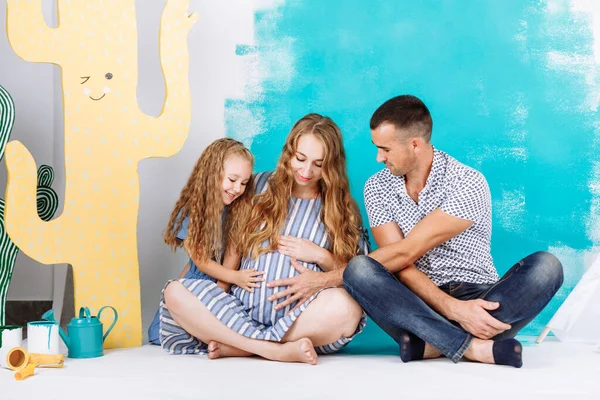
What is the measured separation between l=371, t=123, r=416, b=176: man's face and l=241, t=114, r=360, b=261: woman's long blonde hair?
17cm

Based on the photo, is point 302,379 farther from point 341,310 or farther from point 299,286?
point 299,286

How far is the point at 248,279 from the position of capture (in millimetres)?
2537

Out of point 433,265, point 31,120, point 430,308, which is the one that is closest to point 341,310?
point 430,308

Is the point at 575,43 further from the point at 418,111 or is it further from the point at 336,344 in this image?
the point at 336,344

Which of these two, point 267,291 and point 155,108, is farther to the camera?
point 155,108

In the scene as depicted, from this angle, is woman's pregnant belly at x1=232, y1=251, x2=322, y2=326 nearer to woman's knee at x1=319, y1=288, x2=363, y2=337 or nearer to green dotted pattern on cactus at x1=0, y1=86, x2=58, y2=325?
woman's knee at x1=319, y1=288, x2=363, y2=337

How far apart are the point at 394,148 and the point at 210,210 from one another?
704 mm

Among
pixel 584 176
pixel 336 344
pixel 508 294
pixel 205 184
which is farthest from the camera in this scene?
pixel 584 176

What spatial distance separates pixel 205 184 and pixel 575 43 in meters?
1.80

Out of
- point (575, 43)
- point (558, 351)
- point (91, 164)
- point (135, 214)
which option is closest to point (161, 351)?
point (135, 214)

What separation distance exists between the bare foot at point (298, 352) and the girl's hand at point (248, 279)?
0.27 meters

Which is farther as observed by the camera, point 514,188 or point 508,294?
point 514,188

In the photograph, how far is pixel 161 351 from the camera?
260 centimetres

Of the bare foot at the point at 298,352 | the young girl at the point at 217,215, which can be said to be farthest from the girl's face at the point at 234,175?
the bare foot at the point at 298,352
